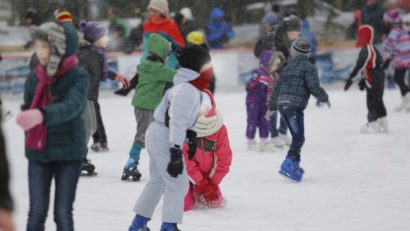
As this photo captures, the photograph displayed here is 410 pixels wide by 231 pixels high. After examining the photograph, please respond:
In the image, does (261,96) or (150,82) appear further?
(261,96)

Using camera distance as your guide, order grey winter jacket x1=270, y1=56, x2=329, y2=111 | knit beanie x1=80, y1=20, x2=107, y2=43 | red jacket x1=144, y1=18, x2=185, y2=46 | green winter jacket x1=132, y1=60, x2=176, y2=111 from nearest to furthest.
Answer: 1. green winter jacket x1=132, y1=60, x2=176, y2=111
2. grey winter jacket x1=270, y1=56, x2=329, y2=111
3. knit beanie x1=80, y1=20, x2=107, y2=43
4. red jacket x1=144, y1=18, x2=185, y2=46

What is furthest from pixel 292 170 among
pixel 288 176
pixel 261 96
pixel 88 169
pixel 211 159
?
pixel 261 96

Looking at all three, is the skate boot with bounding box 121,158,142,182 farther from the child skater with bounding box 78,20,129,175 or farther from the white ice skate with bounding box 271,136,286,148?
the white ice skate with bounding box 271,136,286,148

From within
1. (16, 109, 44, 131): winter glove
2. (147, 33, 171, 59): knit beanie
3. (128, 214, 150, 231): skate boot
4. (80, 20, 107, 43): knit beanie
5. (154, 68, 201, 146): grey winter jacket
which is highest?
(16, 109, 44, 131): winter glove

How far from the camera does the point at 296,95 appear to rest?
9.12 meters

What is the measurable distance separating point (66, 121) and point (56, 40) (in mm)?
444

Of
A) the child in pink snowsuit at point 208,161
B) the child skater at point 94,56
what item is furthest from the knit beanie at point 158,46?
the child in pink snowsuit at point 208,161

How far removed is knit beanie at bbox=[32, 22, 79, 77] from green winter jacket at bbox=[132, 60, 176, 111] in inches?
138

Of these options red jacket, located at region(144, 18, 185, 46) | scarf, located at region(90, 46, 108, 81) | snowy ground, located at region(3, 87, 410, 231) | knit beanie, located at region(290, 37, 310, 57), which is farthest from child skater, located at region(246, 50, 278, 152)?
scarf, located at region(90, 46, 108, 81)

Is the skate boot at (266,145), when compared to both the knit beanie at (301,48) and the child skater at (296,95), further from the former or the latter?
the knit beanie at (301,48)

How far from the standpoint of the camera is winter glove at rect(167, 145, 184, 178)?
5902mm

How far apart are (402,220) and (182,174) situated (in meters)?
1.97

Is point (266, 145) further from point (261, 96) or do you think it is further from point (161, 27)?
point (161, 27)

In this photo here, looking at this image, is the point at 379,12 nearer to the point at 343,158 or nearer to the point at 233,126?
the point at 233,126
